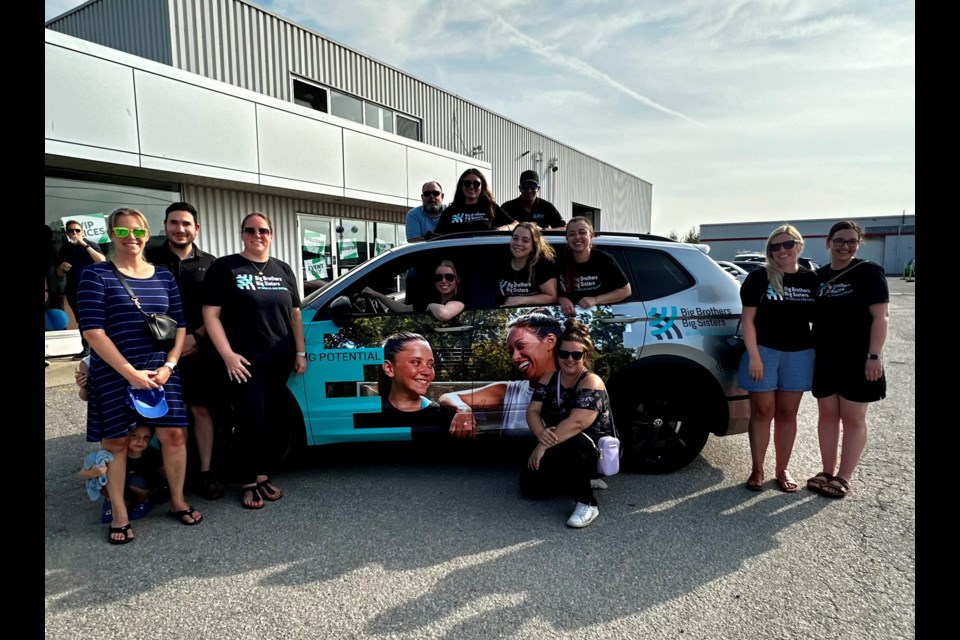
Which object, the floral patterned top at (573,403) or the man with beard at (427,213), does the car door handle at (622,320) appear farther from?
the man with beard at (427,213)

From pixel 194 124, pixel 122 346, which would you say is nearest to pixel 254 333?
pixel 122 346

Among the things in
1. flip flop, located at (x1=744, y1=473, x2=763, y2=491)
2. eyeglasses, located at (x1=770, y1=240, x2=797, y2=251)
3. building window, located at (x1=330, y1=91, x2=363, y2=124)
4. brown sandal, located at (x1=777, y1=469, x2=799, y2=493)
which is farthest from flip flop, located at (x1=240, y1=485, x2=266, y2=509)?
building window, located at (x1=330, y1=91, x2=363, y2=124)

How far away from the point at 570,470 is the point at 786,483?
4.90 feet

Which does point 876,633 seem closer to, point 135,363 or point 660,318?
point 660,318

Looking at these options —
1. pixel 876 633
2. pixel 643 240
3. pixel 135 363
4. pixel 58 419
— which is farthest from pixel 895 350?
pixel 58 419

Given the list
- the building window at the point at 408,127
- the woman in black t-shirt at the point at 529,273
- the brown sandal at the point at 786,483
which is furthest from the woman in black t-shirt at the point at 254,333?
the building window at the point at 408,127

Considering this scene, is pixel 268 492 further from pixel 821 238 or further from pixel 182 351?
pixel 821 238

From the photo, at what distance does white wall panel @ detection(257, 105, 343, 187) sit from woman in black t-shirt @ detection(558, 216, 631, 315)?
7227mm

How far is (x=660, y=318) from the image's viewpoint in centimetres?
349

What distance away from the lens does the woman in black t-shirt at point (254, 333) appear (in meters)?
3.10

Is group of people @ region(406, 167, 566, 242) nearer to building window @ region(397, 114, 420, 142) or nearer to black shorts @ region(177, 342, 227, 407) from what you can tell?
black shorts @ region(177, 342, 227, 407)

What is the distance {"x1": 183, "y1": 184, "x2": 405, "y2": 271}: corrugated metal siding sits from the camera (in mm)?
9000

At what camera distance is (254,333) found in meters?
3.14

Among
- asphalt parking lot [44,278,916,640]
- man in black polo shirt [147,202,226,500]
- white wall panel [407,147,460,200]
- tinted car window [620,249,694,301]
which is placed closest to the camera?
asphalt parking lot [44,278,916,640]
